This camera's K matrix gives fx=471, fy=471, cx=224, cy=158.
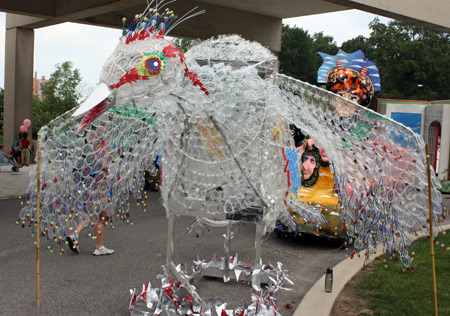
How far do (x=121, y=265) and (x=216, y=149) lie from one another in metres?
2.49

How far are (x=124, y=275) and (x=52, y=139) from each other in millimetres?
2085

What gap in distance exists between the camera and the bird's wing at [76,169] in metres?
3.38

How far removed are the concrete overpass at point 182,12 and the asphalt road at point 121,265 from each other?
5.49 meters

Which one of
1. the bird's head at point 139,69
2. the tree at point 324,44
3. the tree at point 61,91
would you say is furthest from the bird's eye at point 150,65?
the tree at point 324,44

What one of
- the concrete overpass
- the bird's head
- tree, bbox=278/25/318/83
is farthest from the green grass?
tree, bbox=278/25/318/83

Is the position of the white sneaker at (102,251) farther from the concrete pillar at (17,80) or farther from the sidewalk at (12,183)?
the concrete pillar at (17,80)

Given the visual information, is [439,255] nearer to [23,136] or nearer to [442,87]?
[23,136]

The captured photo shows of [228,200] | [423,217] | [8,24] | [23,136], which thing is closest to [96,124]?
[228,200]

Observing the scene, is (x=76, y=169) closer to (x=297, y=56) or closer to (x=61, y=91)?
(x=61, y=91)

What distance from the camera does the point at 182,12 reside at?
13.0 meters

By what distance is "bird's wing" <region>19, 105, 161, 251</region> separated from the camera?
338 centimetres

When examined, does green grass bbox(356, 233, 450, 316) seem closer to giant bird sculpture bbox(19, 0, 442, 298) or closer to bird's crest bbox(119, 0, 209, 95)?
giant bird sculpture bbox(19, 0, 442, 298)

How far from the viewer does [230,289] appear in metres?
4.62

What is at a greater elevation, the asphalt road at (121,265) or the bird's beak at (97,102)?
the bird's beak at (97,102)
